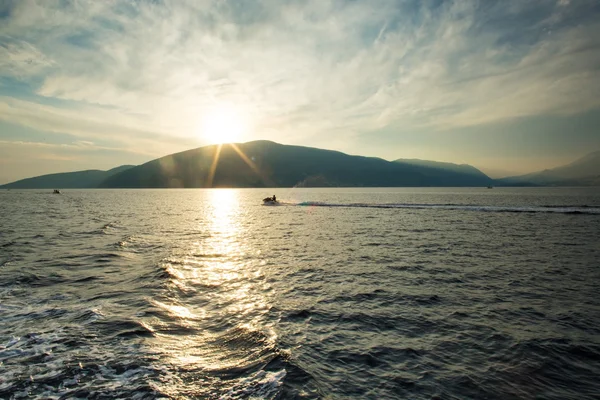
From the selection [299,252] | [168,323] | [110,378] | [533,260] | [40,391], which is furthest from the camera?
[299,252]

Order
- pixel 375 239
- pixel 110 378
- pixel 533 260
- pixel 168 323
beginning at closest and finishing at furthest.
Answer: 1. pixel 110 378
2. pixel 168 323
3. pixel 533 260
4. pixel 375 239

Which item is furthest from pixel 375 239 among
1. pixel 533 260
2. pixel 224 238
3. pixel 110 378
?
pixel 110 378

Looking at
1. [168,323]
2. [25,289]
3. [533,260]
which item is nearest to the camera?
[168,323]

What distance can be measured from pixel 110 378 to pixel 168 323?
4.41 m

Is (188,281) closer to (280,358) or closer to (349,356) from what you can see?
(280,358)

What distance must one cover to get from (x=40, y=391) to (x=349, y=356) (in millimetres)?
9667

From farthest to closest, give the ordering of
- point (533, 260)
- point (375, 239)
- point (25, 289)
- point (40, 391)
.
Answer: point (375, 239), point (533, 260), point (25, 289), point (40, 391)

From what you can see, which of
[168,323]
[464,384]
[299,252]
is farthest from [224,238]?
[464,384]

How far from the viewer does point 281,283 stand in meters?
20.4

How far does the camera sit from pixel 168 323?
1400cm

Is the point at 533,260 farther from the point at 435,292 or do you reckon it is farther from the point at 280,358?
the point at 280,358

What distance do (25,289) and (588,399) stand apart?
26946 mm

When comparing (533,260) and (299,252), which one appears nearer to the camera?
(533,260)

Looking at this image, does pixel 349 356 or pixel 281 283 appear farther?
pixel 281 283
